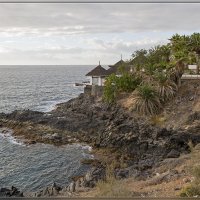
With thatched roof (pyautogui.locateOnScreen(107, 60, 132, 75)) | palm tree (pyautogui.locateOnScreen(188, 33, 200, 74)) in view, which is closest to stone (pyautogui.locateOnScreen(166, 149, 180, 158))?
palm tree (pyautogui.locateOnScreen(188, 33, 200, 74))

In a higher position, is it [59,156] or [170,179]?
[170,179]

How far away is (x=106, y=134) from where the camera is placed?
22344 millimetres

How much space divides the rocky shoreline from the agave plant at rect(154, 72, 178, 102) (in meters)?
2.04

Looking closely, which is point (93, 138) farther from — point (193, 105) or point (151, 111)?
point (193, 105)

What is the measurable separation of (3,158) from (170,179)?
11.8 metres

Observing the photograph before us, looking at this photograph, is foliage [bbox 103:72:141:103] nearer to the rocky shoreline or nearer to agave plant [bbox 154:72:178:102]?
the rocky shoreline

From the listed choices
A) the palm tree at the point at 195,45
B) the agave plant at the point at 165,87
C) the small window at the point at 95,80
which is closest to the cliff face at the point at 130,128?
the agave plant at the point at 165,87

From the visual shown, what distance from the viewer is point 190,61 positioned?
2577 cm

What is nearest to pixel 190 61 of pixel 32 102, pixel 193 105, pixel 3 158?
pixel 193 105

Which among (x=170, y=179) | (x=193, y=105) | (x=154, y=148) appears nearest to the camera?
(x=170, y=179)

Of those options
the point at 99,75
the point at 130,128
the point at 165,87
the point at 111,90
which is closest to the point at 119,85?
the point at 111,90

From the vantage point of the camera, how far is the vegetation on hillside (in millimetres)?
23406

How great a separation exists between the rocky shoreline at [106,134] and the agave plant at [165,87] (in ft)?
6.70

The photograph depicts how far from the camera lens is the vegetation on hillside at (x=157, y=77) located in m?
23.4
